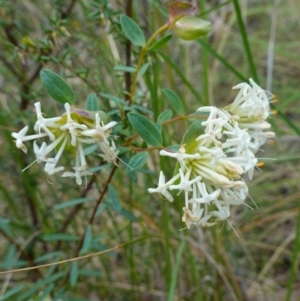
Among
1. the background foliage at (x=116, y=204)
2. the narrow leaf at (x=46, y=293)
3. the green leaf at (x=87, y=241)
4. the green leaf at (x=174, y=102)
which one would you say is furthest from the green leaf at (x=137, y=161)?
the narrow leaf at (x=46, y=293)

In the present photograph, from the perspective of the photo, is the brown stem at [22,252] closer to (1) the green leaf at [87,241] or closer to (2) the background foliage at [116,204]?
(2) the background foliage at [116,204]

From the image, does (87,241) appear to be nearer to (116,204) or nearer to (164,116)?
(116,204)

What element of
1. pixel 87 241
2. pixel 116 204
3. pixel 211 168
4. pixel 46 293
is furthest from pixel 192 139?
pixel 46 293

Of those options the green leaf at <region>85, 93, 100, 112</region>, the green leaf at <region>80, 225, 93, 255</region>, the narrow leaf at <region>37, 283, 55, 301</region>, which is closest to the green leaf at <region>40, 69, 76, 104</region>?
the green leaf at <region>85, 93, 100, 112</region>

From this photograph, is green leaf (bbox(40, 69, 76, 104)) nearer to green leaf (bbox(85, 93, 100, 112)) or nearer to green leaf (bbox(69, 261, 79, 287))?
green leaf (bbox(85, 93, 100, 112))

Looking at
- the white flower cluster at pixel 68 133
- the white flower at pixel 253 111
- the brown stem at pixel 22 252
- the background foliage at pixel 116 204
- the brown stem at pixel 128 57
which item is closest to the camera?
the white flower cluster at pixel 68 133

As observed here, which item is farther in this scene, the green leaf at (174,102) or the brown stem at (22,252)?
the brown stem at (22,252)

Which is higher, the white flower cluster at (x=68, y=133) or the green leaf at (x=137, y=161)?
the white flower cluster at (x=68, y=133)
